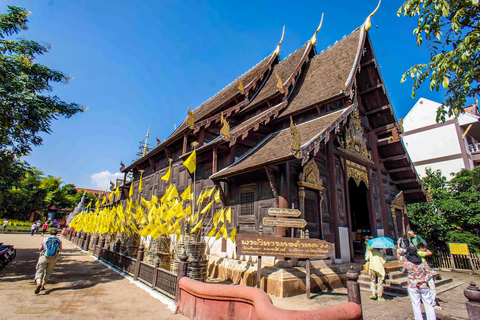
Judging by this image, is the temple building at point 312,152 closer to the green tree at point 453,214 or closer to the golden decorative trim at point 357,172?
the golden decorative trim at point 357,172

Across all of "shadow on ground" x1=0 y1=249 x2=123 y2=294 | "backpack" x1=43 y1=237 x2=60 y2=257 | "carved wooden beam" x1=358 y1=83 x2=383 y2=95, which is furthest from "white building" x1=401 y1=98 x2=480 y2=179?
"backpack" x1=43 y1=237 x2=60 y2=257

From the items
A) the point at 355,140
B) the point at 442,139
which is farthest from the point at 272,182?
the point at 442,139

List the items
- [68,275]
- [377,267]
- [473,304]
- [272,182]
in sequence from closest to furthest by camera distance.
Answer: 1. [473,304]
2. [377,267]
3. [272,182]
4. [68,275]

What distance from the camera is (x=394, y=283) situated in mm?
7633

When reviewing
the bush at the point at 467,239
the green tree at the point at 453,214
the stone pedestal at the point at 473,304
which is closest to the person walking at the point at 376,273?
the stone pedestal at the point at 473,304

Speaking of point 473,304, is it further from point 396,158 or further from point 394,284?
point 396,158

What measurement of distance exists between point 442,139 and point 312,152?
25314 mm

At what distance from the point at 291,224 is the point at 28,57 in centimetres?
1082

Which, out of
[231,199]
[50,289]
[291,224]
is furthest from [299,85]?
[50,289]

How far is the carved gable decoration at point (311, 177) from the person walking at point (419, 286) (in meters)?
3.46

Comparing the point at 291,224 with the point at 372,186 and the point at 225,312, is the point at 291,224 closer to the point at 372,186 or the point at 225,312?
the point at 225,312

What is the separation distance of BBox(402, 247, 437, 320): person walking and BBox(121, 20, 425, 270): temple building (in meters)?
2.79

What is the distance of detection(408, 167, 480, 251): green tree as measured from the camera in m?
14.1

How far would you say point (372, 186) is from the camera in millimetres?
11547
